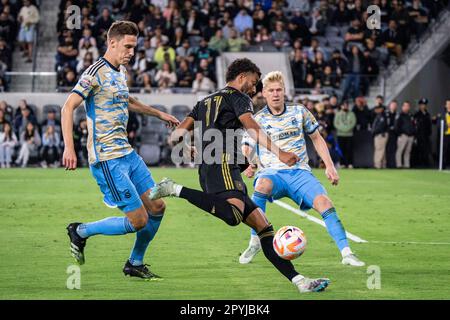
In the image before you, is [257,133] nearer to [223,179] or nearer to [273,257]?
[223,179]

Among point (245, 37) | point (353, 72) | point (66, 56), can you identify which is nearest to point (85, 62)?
point (66, 56)

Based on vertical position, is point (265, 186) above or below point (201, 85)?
below

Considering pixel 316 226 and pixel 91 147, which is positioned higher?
pixel 91 147

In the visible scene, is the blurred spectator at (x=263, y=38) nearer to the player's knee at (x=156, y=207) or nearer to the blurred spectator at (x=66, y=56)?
the blurred spectator at (x=66, y=56)

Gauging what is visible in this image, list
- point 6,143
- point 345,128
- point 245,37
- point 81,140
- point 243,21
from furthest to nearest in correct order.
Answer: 1. point 243,21
2. point 245,37
3. point 345,128
4. point 81,140
5. point 6,143

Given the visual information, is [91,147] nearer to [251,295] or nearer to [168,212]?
[251,295]

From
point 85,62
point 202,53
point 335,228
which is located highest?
point 202,53

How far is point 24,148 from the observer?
2938cm

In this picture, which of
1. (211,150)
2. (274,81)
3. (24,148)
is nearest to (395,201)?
(274,81)

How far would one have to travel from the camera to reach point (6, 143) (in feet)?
95.0

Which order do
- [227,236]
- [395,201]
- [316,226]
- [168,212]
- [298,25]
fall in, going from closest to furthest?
[227,236] → [316,226] → [168,212] → [395,201] → [298,25]

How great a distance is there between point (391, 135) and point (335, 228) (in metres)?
19.3

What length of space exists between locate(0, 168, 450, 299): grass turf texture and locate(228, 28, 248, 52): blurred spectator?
11.1 meters

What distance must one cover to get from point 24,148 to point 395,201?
12893 millimetres
